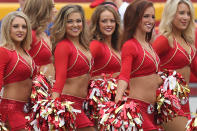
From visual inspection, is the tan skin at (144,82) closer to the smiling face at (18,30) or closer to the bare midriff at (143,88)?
the bare midriff at (143,88)

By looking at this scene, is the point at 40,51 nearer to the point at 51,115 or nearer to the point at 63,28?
the point at 63,28

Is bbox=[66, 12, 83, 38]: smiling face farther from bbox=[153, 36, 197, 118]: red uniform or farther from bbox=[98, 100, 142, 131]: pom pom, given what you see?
bbox=[98, 100, 142, 131]: pom pom

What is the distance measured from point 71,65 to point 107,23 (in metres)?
1.12

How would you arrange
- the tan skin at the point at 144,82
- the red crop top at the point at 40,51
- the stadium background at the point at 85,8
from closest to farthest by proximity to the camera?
1. the tan skin at the point at 144,82
2. the red crop top at the point at 40,51
3. the stadium background at the point at 85,8

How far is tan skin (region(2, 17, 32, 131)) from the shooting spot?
19.2 ft

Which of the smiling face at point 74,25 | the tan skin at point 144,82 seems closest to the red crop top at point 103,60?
the smiling face at point 74,25

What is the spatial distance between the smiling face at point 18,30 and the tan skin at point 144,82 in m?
1.08

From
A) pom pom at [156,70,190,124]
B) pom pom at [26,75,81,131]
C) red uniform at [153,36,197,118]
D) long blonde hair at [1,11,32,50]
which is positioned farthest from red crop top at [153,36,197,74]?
→ long blonde hair at [1,11,32,50]

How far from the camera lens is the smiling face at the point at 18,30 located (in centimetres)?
599

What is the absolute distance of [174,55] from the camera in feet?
20.7

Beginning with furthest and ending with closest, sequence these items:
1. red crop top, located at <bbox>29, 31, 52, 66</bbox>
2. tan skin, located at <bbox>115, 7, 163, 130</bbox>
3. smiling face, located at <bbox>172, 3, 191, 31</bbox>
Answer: red crop top, located at <bbox>29, 31, 52, 66</bbox> < smiling face, located at <bbox>172, 3, 191, 31</bbox> < tan skin, located at <bbox>115, 7, 163, 130</bbox>

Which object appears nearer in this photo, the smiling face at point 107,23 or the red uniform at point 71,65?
the red uniform at point 71,65

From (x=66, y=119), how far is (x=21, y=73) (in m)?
0.59

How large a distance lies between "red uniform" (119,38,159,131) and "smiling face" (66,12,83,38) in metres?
0.72
